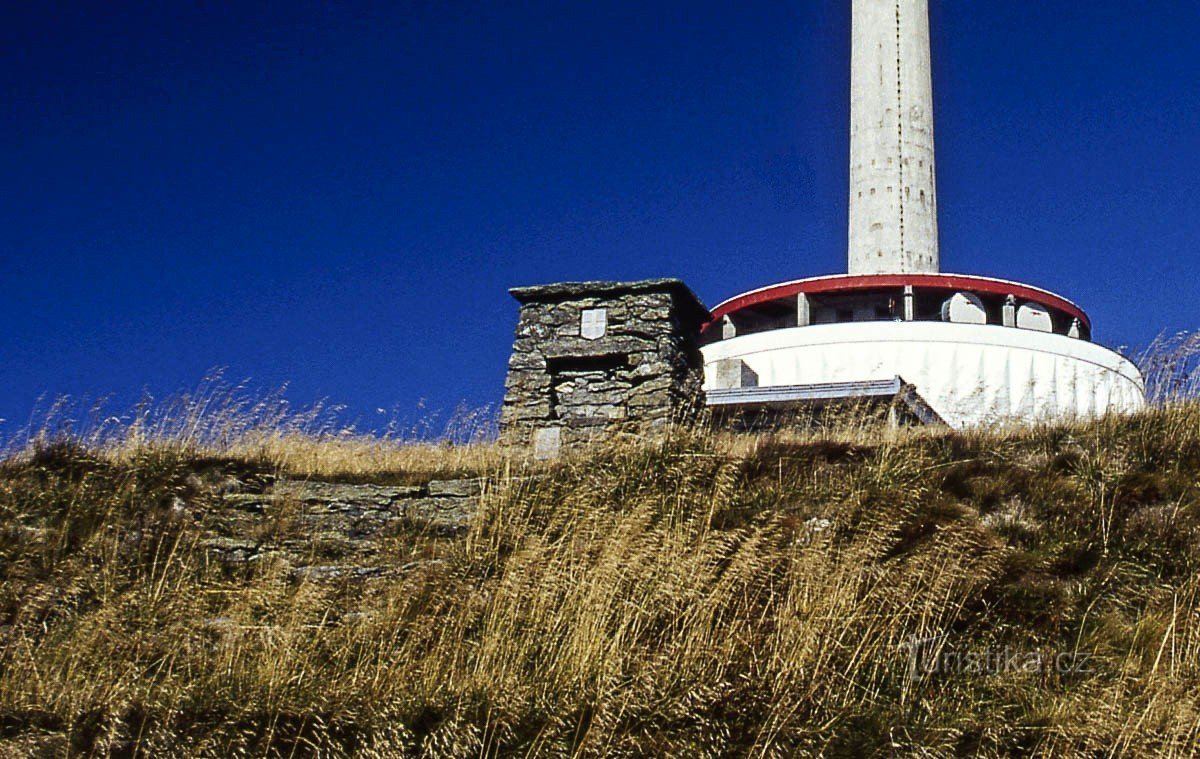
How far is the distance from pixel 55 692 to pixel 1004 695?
5.18 m

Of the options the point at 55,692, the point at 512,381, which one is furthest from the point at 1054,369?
the point at 55,692

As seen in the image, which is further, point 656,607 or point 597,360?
point 597,360

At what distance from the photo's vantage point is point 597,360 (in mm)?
12188

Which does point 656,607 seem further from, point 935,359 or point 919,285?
point 919,285

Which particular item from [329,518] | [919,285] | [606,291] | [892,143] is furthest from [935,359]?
[329,518]

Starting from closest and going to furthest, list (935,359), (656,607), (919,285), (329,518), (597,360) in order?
(656,607), (329,518), (597,360), (935,359), (919,285)

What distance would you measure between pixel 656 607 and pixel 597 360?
5.42m

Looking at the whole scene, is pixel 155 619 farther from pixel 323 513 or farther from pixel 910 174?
pixel 910 174

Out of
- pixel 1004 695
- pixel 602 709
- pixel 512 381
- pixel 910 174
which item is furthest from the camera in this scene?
pixel 910 174

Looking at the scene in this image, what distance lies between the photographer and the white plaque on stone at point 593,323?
40.0 ft

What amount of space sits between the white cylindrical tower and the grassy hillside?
18.2 metres

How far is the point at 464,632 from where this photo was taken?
23.4ft

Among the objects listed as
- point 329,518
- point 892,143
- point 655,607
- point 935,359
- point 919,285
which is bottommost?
point 655,607

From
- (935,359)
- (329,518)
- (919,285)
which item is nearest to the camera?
(329,518)
